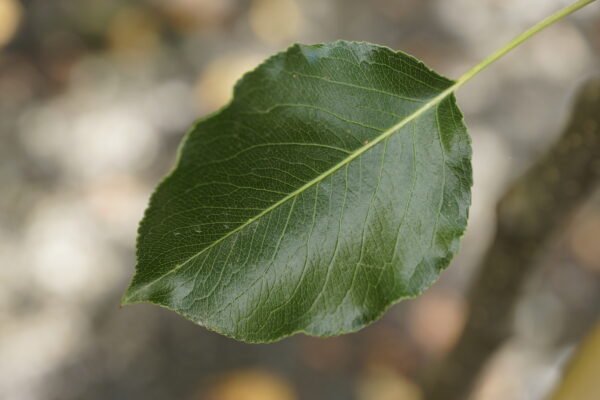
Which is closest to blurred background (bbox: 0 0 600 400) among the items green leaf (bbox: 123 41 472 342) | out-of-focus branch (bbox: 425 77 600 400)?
out-of-focus branch (bbox: 425 77 600 400)

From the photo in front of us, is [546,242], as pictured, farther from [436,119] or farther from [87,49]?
[87,49]

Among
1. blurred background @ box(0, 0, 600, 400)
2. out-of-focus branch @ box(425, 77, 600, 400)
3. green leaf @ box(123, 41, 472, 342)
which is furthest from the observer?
blurred background @ box(0, 0, 600, 400)

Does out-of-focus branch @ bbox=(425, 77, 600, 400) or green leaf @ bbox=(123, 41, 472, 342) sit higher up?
out-of-focus branch @ bbox=(425, 77, 600, 400)

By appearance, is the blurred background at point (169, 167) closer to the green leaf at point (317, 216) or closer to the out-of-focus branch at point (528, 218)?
the out-of-focus branch at point (528, 218)

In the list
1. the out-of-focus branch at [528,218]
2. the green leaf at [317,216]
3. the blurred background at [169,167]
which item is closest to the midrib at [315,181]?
the green leaf at [317,216]

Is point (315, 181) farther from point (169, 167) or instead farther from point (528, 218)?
point (169, 167)

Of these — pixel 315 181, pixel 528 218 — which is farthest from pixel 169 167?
pixel 315 181

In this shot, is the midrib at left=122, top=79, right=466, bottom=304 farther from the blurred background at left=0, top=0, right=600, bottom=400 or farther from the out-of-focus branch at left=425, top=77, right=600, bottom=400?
the blurred background at left=0, top=0, right=600, bottom=400
